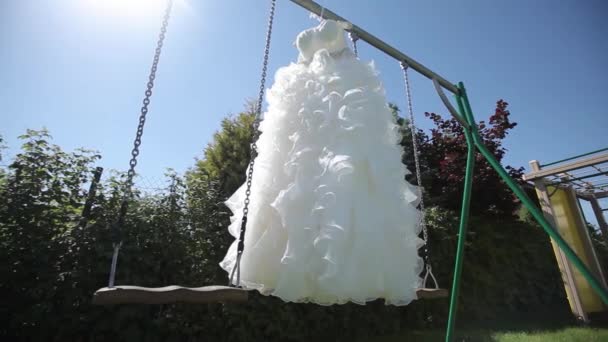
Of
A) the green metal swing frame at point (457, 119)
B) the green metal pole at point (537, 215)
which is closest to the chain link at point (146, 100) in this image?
the green metal swing frame at point (457, 119)

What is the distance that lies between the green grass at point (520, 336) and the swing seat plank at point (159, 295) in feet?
8.33

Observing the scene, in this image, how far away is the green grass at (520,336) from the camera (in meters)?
2.85

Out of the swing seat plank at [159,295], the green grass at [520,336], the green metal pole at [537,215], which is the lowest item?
the green grass at [520,336]

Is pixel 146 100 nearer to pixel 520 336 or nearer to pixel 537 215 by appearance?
pixel 537 215

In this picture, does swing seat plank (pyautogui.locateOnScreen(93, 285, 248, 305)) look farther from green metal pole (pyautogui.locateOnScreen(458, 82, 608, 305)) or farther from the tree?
the tree

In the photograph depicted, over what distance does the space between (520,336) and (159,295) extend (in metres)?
3.56

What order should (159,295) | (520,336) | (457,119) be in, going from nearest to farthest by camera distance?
(159,295), (457,119), (520,336)

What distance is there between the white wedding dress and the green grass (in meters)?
1.97

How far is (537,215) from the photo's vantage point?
1312 mm

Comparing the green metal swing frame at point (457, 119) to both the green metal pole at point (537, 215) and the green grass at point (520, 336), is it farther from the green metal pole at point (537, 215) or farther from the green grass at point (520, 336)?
the green grass at point (520, 336)

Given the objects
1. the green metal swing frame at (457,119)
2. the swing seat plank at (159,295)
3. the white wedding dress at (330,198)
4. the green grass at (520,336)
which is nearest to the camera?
the swing seat plank at (159,295)

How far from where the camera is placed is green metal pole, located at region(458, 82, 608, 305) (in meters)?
1.04

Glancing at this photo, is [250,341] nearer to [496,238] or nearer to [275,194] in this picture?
[275,194]

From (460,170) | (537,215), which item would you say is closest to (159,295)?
(537,215)
